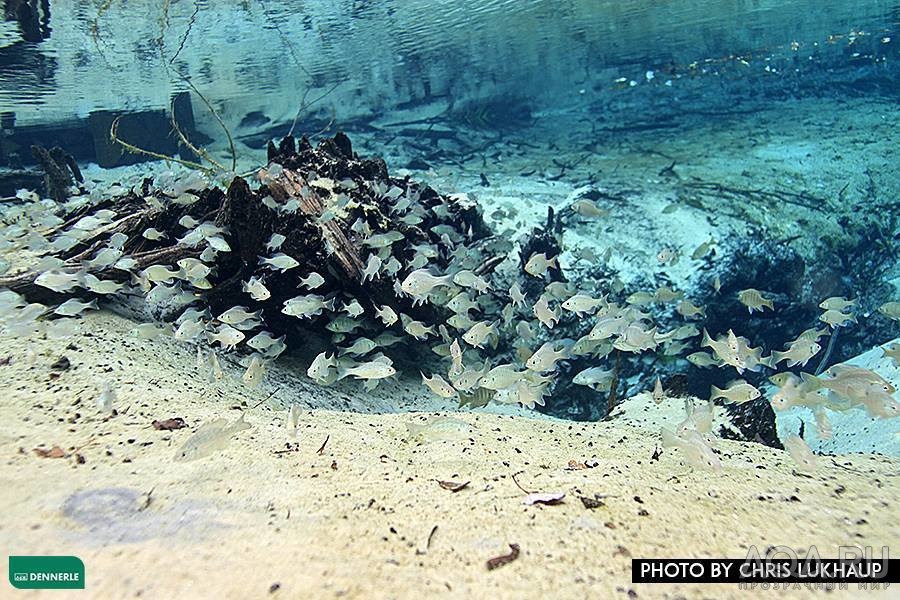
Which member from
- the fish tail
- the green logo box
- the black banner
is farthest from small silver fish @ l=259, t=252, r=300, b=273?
the black banner

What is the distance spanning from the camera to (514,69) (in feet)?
105

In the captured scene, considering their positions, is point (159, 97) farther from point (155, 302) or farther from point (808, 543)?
point (808, 543)

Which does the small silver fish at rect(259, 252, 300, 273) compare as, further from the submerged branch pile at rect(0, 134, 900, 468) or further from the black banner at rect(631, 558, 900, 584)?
→ the black banner at rect(631, 558, 900, 584)

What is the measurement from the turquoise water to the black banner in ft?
6.46

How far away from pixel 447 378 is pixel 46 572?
518 cm

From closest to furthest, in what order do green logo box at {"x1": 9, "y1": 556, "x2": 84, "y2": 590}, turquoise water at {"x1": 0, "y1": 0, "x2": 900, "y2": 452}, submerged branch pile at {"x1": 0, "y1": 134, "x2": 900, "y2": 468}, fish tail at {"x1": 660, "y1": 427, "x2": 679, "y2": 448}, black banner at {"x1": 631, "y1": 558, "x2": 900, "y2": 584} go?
green logo box at {"x1": 9, "y1": 556, "x2": 84, "y2": 590}, black banner at {"x1": 631, "y1": 558, "x2": 900, "y2": 584}, fish tail at {"x1": 660, "y1": 427, "x2": 679, "y2": 448}, submerged branch pile at {"x1": 0, "y1": 134, "x2": 900, "y2": 468}, turquoise water at {"x1": 0, "y1": 0, "x2": 900, "y2": 452}

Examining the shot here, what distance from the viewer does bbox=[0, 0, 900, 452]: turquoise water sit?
610cm

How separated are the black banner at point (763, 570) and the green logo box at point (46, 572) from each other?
2067 millimetres

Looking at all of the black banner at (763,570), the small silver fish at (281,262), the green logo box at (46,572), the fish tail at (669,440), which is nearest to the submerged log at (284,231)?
the small silver fish at (281,262)

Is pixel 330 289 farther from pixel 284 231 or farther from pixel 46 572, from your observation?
pixel 46 572

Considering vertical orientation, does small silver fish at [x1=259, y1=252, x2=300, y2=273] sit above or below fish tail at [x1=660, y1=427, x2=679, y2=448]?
above

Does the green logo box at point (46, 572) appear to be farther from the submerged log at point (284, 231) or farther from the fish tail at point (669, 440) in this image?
the submerged log at point (284, 231)

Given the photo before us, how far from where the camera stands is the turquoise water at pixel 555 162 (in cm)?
610

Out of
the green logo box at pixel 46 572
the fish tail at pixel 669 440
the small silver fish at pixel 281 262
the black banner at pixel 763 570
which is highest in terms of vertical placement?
the small silver fish at pixel 281 262
